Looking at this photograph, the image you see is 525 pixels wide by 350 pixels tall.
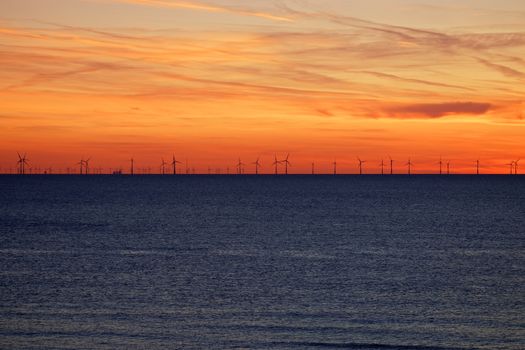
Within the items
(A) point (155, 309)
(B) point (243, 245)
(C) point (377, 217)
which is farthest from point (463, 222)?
(A) point (155, 309)

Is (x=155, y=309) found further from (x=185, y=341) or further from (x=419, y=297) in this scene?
(x=419, y=297)

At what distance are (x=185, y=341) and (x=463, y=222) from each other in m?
107

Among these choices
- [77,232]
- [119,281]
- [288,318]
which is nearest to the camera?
[288,318]

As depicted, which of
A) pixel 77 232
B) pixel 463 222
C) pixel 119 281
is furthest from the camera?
pixel 463 222

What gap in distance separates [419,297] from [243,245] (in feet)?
140

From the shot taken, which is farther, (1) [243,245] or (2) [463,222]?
(2) [463,222]

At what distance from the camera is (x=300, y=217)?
162 meters

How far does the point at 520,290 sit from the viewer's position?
64625 millimetres

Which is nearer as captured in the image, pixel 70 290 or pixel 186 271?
pixel 70 290

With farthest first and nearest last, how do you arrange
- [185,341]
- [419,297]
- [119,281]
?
[119,281]
[419,297]
[185,341]

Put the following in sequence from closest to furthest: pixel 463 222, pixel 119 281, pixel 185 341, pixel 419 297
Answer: pixel 185 341 → pixel 419 297 → pixel 119 281 → pixel 463 222

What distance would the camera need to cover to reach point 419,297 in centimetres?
6191

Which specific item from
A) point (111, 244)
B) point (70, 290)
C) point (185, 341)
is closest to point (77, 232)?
point (111, 244)

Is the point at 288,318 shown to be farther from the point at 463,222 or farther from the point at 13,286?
the point at 463,222
